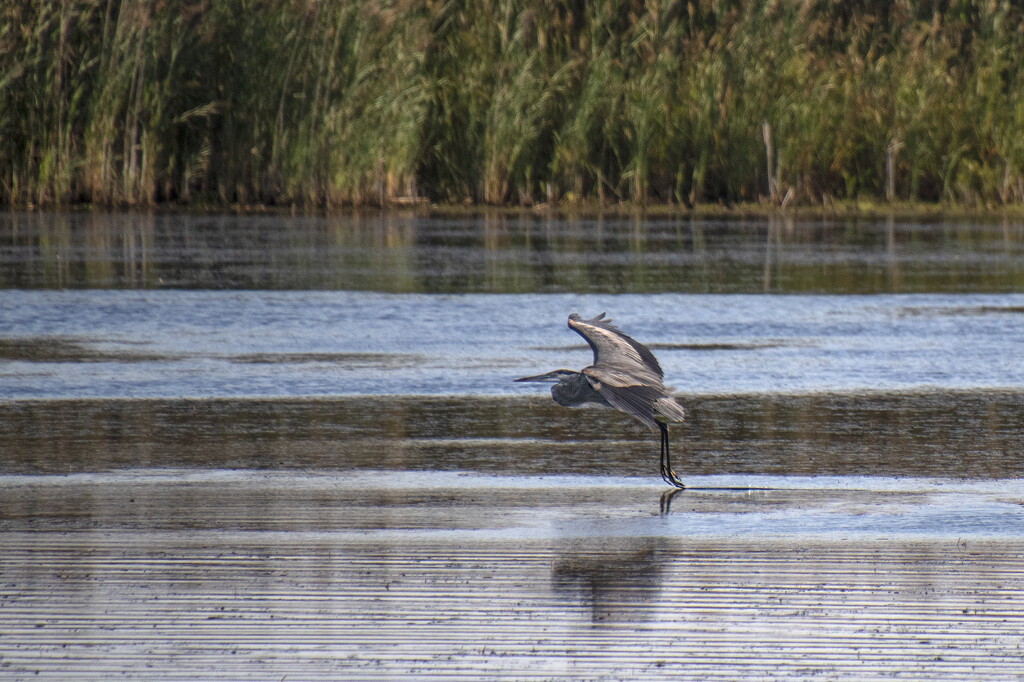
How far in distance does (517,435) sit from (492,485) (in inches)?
40.7

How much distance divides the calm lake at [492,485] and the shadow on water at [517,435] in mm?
23

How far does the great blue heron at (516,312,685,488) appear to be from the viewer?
5.59 meters

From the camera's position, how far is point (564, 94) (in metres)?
20.4

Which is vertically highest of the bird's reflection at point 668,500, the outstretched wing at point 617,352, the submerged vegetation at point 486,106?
the submerged vegetation at point 486,106

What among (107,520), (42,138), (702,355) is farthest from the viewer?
(42,138)

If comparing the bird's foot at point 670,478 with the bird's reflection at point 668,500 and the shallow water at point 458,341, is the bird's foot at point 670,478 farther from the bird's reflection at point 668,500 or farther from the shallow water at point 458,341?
the shallow water at point 458,341

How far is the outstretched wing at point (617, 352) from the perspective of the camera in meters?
5.88

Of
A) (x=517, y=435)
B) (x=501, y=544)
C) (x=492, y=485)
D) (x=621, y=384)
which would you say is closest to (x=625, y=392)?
(x=621, y=384)

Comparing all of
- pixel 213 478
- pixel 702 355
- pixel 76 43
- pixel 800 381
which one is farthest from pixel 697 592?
pixel 76 43

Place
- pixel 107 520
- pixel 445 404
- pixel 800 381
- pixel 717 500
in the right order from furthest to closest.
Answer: pixel 800 381, pixel 445 404, pixel 717 500, pixel 107 520

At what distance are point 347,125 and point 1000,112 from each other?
7.42 m

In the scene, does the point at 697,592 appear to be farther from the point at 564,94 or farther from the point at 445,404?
the point at 564,94

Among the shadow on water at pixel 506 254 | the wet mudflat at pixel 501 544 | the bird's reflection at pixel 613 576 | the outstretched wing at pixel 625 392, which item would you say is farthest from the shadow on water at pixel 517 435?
the shadow on water at pixel 506 254

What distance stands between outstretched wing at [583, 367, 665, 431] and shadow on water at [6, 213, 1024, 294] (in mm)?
6723
